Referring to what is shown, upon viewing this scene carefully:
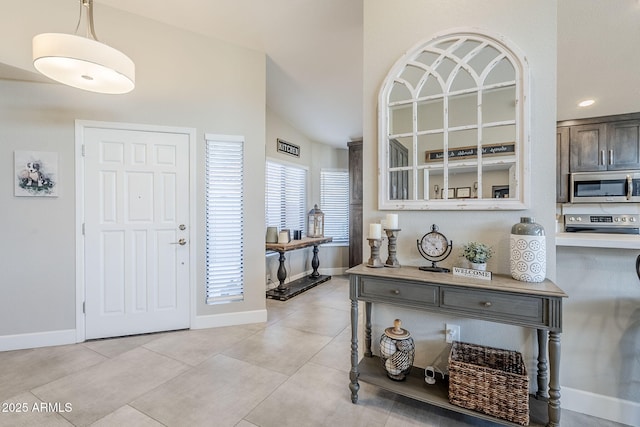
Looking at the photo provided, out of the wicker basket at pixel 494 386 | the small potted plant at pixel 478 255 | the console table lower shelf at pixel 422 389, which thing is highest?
the small potted plant at pixel 478 255

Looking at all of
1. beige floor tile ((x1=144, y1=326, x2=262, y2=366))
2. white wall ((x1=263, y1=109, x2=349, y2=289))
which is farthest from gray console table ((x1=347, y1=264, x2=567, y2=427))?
white wall ((x1=263, y1=109, x2=349, y2=289))

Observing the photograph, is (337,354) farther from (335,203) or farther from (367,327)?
(335,203)

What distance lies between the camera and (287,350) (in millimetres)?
2549

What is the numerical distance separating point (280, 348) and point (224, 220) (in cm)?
150

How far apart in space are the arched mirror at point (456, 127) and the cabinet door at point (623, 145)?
3593mm

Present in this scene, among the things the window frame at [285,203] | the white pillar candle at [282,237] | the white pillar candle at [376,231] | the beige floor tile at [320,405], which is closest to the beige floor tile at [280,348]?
the beige floor tile at [320,405]

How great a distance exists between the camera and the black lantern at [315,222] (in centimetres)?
532

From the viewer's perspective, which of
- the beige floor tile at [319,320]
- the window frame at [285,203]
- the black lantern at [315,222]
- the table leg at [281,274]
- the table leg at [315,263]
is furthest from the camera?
the black lantern at [315,222]

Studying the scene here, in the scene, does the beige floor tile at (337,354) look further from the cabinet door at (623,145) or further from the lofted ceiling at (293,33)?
the cabinet door at (623,145)

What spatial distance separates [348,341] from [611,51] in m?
3.70

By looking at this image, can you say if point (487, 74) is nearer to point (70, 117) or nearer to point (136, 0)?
Result: point (136, 0)

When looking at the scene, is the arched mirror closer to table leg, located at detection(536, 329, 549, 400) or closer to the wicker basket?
table leg, located at detection(536, 329, 549, 400)

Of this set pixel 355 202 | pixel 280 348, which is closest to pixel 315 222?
pixel 355 202

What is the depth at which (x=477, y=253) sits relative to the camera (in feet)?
5.45
